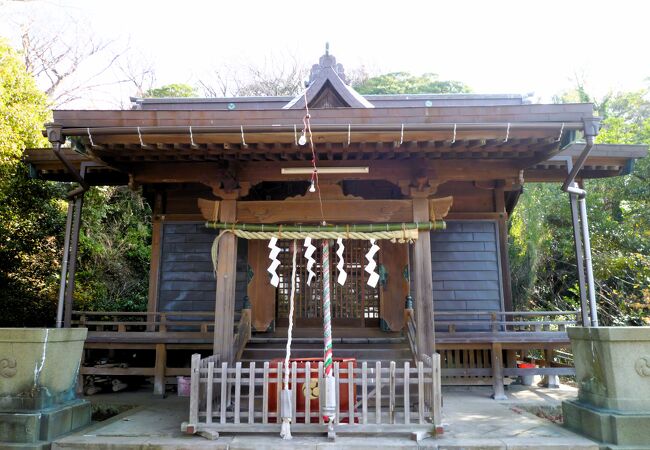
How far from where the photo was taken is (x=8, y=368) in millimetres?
5250

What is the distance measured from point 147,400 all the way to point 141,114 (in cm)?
519

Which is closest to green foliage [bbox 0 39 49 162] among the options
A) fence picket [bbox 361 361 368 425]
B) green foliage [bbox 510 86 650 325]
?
fence picket [bbox 361 361 368 425]

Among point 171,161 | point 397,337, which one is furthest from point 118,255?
point 397,337

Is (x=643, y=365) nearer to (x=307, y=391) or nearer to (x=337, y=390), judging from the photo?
(x=337, y=390)

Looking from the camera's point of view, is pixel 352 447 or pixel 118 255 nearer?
pixel 352 447

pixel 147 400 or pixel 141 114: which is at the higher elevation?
pixel 141 114

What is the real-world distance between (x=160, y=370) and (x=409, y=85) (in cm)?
2558

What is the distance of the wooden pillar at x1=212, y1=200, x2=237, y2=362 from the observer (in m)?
6.17

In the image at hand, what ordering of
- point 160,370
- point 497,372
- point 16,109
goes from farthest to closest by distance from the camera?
point 16,109 < point 160,370 < point 497,372

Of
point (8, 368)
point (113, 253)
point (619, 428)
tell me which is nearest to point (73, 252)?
point (8, 368)

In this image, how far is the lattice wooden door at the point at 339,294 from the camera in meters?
8.83

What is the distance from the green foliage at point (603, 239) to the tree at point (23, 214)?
50.4 feet

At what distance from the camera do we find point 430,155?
A: 6.43m

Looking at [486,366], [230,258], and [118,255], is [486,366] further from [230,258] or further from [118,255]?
[118,255]
